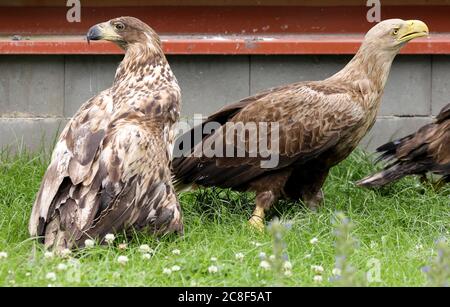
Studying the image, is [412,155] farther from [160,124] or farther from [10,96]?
[10,96]

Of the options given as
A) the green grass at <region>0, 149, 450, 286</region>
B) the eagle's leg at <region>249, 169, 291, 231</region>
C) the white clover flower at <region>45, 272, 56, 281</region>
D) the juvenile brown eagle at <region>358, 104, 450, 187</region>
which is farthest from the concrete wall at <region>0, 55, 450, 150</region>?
the white clover flower at <region>45, 272, 56, 281</region>

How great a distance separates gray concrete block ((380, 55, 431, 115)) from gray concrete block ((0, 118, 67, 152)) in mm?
2553

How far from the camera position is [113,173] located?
6.23 meters

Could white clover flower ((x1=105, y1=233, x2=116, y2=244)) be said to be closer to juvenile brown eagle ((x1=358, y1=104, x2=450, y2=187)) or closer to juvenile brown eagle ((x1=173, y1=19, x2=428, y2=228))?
juvenile brown eagle ((x1=173, y1=19, x2=428, y2=228))

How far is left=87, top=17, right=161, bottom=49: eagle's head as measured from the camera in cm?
687

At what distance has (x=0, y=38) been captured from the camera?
8.88 meters

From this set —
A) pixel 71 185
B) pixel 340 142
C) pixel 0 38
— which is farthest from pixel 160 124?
pixel 0 38

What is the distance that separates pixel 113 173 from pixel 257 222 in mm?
1143

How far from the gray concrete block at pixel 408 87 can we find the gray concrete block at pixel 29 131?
8.38 feet

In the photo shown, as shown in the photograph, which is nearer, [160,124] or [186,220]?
[160,124]

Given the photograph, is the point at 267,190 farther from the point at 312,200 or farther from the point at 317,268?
the point at 317,268

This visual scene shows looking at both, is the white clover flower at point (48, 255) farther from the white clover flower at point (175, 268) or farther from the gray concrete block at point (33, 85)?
the gray concrete block at point (33, 85)

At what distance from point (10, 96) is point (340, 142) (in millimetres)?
2938

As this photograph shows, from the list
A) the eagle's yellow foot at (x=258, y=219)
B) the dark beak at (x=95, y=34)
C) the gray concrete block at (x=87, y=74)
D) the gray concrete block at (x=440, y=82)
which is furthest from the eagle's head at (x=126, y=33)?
the gray concrete block at (x=440, y=82)
